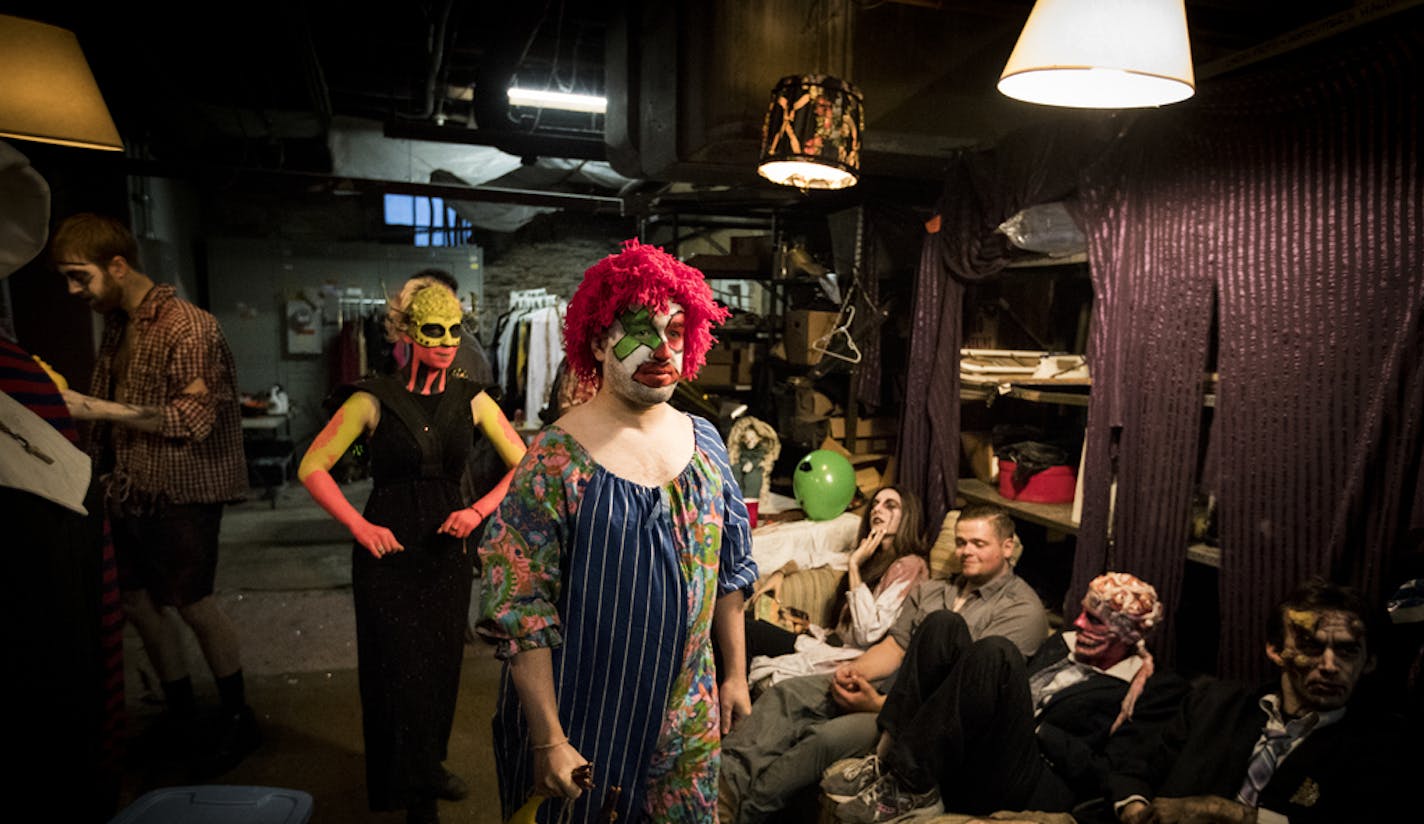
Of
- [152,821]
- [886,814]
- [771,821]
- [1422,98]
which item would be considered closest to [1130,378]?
[1422,98]

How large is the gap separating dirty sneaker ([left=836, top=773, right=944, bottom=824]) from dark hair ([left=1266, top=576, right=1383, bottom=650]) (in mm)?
1052

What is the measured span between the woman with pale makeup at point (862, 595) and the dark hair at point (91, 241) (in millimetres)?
2780

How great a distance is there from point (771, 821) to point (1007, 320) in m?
3.10

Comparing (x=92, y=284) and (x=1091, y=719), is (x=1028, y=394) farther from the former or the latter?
(x=92, y=284)

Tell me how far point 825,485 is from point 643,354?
10.3 feet

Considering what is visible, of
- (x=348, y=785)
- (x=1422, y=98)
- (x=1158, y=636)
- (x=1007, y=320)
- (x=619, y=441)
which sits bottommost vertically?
(x=348, y=785)

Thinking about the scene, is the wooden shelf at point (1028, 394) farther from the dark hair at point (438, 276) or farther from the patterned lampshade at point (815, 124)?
the dark hair at point (438, 276)

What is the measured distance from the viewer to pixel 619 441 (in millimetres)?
1665

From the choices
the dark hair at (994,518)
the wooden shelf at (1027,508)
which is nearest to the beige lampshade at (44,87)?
the dark hair at (994,518)

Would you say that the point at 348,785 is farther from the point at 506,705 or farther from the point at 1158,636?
the point at 1158,636

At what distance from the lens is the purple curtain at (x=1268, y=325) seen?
2260 mm

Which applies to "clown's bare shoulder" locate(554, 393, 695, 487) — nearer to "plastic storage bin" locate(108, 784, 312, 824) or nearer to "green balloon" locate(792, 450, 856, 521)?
"plastic storage bin" locate(108, 784, 312, 824)

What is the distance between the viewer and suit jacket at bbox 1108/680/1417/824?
2.13 meters

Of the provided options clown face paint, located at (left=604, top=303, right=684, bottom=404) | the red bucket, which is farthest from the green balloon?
clown face paint, located at (left=604, top=303, right=684, bottom=404)
